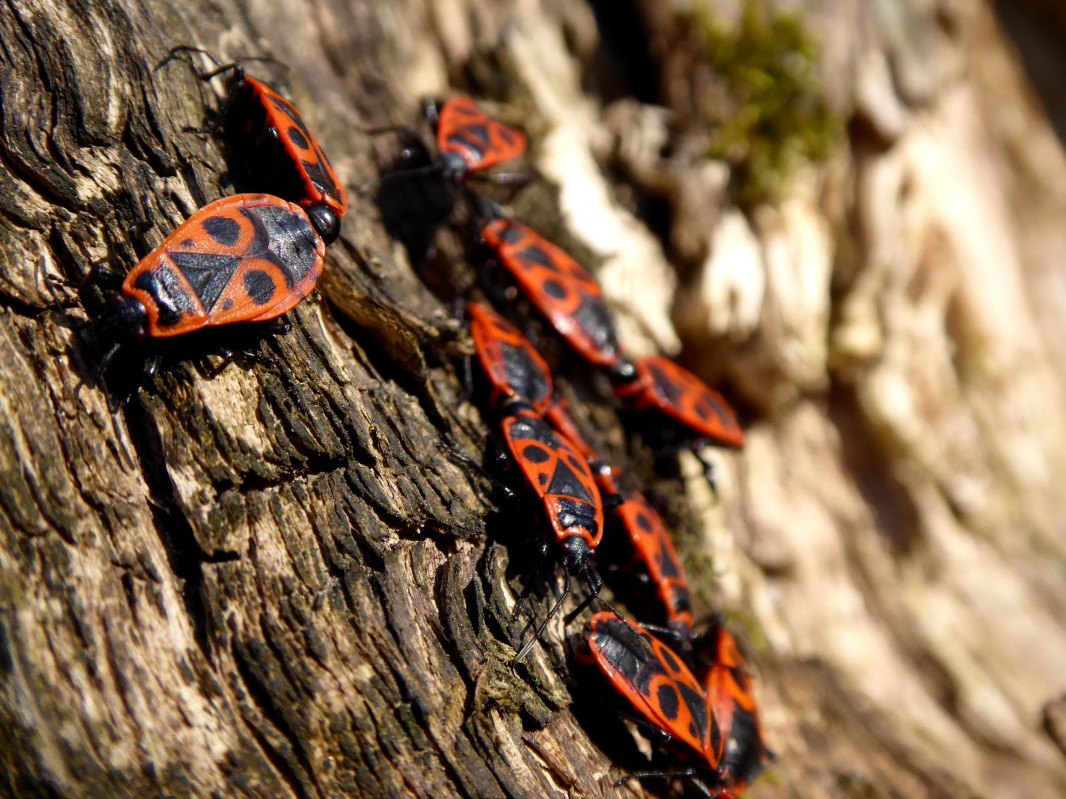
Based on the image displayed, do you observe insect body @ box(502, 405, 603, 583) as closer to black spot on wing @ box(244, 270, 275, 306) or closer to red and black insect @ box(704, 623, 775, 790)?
red and black insect @ box(704, 623, 775, 790)

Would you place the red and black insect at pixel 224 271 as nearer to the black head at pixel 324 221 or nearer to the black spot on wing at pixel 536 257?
the black head at pixel 324 221

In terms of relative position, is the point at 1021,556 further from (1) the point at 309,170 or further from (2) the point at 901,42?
(1) the point at 309,170

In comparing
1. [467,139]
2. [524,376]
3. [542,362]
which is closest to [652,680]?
[524,376]

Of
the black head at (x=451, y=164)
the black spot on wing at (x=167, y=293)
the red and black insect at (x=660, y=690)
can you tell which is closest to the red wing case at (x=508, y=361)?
the black head at (x=451, y=164)

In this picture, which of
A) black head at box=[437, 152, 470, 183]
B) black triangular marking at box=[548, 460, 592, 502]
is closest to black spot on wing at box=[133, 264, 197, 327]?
black triangular marking at box=[548, 460, 592, 502]

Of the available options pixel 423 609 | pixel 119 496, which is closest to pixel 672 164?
pixel 423 609

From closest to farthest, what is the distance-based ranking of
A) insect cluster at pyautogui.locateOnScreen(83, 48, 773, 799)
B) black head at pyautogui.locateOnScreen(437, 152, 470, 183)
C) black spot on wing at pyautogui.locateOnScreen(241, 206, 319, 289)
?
insect cluster at pyautogui.locateOnScreen(83, 48, 773, 799) → black spot on wing at pyautogui.locateOnScreen(241, 206, 319, 289) → black head at pyautogui.locateOnScreen(437, 152, 470, 183)

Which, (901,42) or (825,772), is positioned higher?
(901,42)
